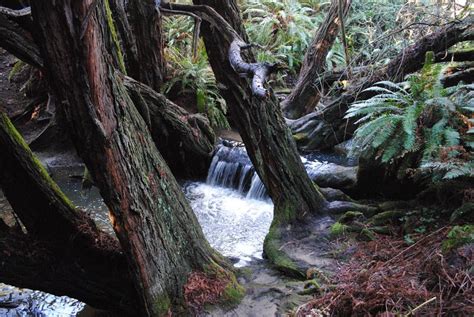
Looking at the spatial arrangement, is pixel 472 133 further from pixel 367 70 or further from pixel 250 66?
pixel 367 70

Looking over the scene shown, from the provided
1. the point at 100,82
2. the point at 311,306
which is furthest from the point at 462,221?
the point at 100,82

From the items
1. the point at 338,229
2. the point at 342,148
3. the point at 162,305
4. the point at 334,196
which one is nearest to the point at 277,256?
the point at 338,229

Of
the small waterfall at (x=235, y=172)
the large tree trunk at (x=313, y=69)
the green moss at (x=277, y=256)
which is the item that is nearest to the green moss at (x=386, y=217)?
the green moss at (x=277, y=256)

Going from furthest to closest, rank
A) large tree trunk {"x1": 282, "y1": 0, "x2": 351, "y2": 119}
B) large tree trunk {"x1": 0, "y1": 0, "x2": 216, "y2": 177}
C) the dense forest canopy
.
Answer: large tree trunk {"x1": 282, "y1": 0, "x2": 351, "y2": 119} → large tree trunk {"x1": 0, "y1": 0, "x2": 216, "y2": 177} → the dense forest canopy

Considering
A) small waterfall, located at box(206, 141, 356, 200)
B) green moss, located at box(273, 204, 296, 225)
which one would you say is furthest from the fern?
small waterfall, located at box(206, 141, 356, 200)

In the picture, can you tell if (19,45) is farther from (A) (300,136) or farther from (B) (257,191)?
(A) (300,136)

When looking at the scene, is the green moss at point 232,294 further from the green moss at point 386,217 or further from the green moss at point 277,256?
the green moss at point 386,217

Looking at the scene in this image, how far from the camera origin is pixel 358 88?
280 inches

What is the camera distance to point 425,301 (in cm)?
286

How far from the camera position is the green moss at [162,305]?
3457 millimetres

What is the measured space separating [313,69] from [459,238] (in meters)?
6.29

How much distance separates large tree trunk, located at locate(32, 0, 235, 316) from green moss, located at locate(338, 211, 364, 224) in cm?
161

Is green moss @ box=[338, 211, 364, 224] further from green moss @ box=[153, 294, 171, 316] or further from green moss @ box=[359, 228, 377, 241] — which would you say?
green moss @ box=[153, 294, 171, 316]

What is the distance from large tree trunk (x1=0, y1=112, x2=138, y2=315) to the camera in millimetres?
3514
